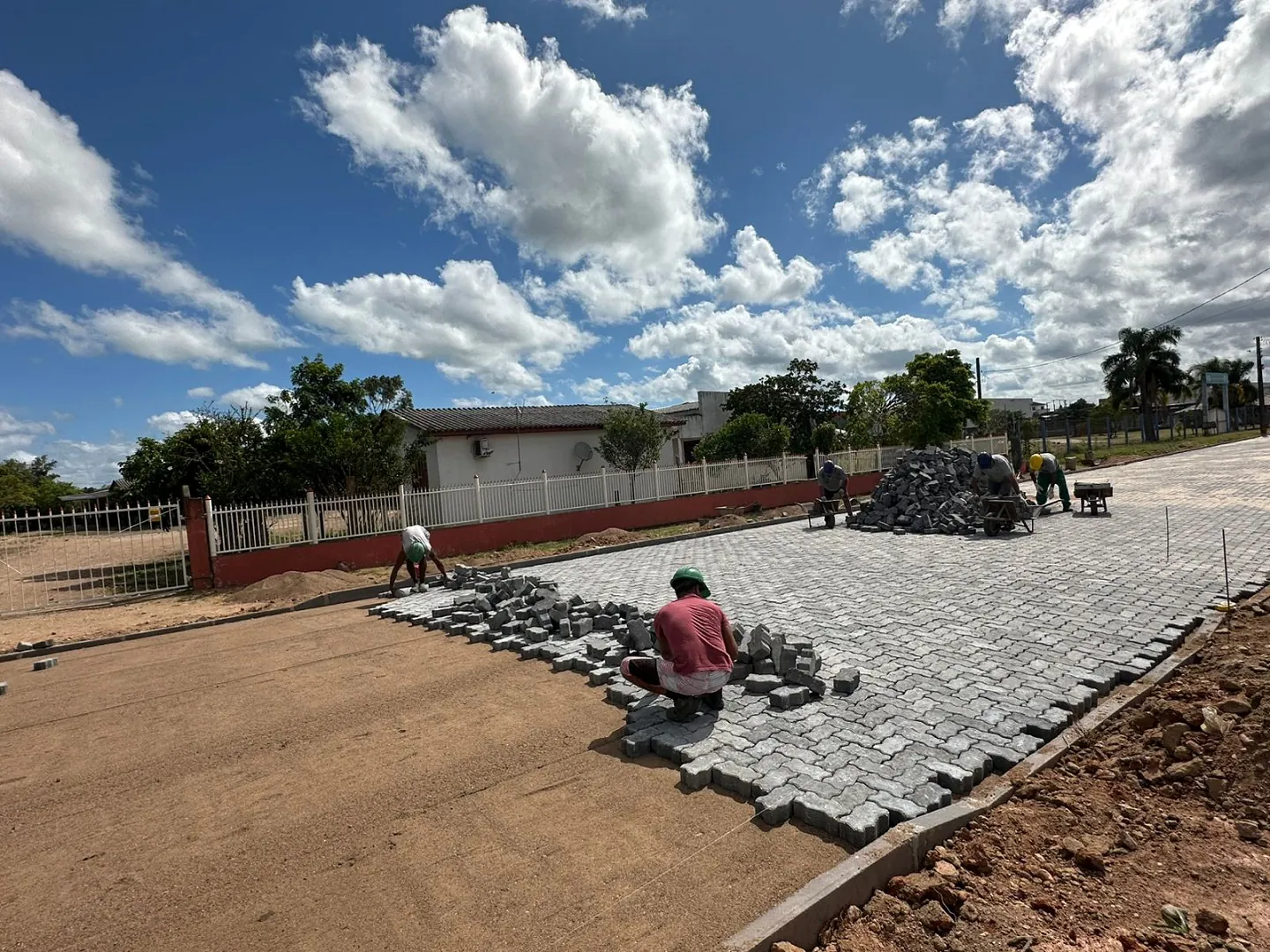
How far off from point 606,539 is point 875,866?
1329cm

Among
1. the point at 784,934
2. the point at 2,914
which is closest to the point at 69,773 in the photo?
the point at 2,914

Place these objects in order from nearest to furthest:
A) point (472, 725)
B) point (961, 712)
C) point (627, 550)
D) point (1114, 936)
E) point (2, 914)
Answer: point (1114, 936) < point (2, 914) < point (961, 712) < point (472, 725) < point (627, 550)

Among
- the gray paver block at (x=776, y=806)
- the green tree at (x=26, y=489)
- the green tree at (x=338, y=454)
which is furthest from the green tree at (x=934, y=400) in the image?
the green tree at (x=26, y=489)

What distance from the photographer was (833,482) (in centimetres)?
1633

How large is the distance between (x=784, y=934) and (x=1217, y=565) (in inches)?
345

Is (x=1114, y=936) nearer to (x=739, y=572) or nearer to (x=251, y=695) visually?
(x=251, y=695)

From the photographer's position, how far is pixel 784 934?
2555 millimetres

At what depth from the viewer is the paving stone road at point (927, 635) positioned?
370 centimetres

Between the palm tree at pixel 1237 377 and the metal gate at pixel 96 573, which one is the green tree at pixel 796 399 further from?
the palm tree at pixel 1237 377

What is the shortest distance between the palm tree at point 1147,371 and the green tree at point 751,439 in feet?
125

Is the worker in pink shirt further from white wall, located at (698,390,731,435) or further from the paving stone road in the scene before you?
white wall, located at (698,390,731,435)

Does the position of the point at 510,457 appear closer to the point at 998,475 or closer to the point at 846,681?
the point at 998,475

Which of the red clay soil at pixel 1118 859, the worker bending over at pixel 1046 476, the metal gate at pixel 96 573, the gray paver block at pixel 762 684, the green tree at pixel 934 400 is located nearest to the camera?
the red clay soil at pixel 1118 859

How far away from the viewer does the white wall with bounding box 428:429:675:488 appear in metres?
20.2
